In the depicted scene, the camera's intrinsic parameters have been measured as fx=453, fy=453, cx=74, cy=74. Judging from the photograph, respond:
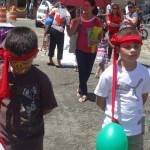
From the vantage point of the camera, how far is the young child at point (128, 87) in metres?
3.54

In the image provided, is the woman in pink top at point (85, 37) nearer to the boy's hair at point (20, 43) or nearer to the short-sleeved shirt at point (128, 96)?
the short-sleeved shirt at point (128, 96)

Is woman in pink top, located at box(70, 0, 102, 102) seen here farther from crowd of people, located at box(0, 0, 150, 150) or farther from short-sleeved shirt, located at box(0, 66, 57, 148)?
short-sleeved shirt, located at box(0, 66, 57, 148)

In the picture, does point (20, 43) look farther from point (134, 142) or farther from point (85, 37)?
point (85, 37)

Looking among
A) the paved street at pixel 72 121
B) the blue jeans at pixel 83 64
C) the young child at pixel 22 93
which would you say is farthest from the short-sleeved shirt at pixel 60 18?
the young child at pixel 22 93

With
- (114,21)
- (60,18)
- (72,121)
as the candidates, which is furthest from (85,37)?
(114,21)

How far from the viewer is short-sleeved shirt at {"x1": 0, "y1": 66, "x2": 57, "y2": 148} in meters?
3.17

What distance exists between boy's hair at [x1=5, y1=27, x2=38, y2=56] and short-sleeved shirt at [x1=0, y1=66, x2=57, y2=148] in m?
→ 0.19

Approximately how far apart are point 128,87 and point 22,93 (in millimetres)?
887

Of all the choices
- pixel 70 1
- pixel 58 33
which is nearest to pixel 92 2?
pixel 70 1

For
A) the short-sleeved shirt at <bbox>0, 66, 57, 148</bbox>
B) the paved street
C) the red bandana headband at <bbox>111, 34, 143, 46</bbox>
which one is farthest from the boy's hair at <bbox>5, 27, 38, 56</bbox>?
the paved street

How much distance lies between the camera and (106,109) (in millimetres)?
3686

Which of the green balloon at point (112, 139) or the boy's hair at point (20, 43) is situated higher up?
the boy's hair at point (20, 43)

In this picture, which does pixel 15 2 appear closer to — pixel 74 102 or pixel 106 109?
pixel 74 102

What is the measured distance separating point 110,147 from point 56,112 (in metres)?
3.80
